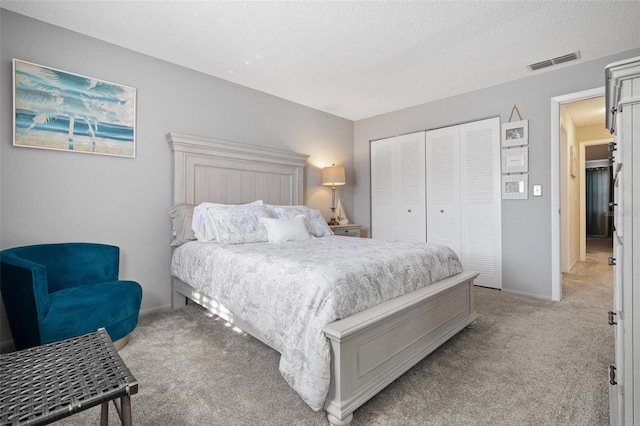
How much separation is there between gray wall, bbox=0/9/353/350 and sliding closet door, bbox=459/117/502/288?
2.60 metres

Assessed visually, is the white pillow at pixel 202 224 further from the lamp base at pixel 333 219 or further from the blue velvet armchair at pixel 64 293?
the lamp base at pixel 333 219

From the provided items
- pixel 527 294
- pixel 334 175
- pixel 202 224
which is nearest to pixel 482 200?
pixel 527 294

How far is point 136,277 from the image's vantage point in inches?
117

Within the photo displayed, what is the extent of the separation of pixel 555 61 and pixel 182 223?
407cm

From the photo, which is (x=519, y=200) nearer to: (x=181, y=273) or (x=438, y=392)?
(x=438, y=392)

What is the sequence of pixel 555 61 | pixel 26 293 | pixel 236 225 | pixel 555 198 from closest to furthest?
pixel 26 293 < pixel 236 225 < pixel 555 61 < pixel 555 198

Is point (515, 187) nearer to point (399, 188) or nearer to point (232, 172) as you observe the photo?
point (399, 188)

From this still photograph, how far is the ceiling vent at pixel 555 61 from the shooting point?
3.06 m

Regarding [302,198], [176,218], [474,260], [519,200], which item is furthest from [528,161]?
[176,218]

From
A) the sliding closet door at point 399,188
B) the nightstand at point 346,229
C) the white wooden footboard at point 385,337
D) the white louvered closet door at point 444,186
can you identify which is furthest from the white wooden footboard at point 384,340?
the sliding closet door at point 399,188

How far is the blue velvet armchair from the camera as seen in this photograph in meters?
1.86

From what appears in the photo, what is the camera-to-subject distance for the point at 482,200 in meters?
3.94

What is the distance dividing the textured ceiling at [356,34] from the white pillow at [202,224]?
1.49m

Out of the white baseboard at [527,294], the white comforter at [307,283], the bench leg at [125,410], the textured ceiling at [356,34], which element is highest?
the textured ceiling at [356,34]
